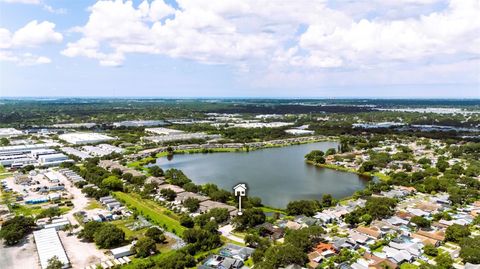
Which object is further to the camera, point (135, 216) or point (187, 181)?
point (187, 181)

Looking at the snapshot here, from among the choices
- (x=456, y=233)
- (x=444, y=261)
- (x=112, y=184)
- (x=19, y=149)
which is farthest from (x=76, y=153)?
(x=444, y=261)

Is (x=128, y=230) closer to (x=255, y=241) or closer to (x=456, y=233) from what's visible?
(x=255, y=241)

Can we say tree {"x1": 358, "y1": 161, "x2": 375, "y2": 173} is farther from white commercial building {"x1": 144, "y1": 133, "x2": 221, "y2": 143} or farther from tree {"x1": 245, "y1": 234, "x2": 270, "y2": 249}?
white commercial building {"x1": 144, "y1": 133, "x2": 221, "y2": 143}

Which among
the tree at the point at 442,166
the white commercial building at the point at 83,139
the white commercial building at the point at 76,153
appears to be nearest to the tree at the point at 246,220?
the tree at the point at 442,166

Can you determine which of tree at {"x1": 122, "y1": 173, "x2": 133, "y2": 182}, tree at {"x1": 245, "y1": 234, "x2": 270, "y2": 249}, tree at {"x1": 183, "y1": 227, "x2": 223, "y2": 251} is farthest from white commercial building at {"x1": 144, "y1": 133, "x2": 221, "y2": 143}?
tree at {"x1": 245, "y1": 234, "x2": 270, "y2": 249}

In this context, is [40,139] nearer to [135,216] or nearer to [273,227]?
[135,216]

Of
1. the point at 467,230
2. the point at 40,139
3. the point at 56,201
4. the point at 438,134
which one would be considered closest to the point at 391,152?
the point at 438,134
